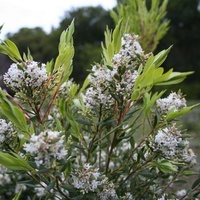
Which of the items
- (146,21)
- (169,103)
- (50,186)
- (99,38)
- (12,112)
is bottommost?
(50,186)

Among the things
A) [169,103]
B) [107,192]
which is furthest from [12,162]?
[169,103]

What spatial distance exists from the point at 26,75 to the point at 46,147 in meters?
0.20

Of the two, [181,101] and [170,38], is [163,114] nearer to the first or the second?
[181,101]

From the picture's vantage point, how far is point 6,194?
6.03 feet

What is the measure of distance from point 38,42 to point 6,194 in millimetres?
25527

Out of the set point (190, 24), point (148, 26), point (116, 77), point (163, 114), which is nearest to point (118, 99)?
point (116, 77)

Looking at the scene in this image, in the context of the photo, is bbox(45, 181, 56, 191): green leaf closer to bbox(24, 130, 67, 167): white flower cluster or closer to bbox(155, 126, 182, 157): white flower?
bbox(24, 130, 67, 167): white flower cluster

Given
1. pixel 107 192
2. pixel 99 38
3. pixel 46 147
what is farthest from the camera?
pixel 99 38

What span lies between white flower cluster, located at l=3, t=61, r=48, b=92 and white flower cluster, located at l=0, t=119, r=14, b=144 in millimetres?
98

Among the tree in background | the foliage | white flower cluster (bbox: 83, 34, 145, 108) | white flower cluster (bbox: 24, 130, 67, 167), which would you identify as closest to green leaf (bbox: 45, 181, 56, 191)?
white flower cluster (bbox: 24, 130, 67, 167)

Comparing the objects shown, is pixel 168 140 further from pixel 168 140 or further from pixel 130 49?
pixel 130 49

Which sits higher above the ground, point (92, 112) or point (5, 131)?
point (92, 112)

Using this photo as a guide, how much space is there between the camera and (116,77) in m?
0.92

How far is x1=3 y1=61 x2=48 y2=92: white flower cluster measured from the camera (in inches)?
34.1
